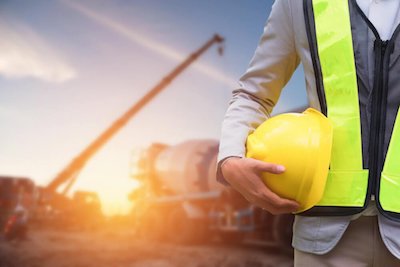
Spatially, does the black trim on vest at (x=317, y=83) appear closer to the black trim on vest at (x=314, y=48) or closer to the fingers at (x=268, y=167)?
the black trim on vest at (x=314, y=48)

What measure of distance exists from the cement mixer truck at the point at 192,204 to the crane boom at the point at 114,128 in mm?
7112

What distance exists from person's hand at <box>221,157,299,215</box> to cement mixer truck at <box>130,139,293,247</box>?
26.4 ft

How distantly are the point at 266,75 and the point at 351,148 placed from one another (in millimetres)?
421

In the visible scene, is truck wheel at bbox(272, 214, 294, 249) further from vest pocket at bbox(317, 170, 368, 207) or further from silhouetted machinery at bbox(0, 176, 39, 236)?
vest pocket at bbox(317, 170, 368, 207)

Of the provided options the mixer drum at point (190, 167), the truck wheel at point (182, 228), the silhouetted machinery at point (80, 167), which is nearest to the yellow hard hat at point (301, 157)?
the mixer drum at point (190, 167)

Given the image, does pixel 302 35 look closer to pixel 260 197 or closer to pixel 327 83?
pixel 327 83

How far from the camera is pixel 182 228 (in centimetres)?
1215

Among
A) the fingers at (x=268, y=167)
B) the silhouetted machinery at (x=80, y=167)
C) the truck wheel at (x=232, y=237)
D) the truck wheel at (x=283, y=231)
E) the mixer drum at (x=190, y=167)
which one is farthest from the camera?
the silhouetted machinery at (x=80, y=167)

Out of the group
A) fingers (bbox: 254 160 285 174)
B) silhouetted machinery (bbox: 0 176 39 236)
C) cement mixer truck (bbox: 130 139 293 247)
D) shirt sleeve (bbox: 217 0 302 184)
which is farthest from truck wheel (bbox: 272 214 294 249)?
fingers (bbox: 254 160 285 174)

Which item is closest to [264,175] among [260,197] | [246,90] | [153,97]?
[260,197]

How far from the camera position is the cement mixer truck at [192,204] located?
9.80 m

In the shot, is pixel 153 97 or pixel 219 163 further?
pixel 153 97

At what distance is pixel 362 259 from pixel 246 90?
610 millimetres

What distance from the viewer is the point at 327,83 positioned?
132 centimetres
